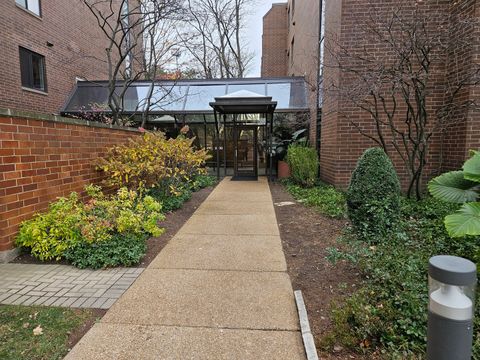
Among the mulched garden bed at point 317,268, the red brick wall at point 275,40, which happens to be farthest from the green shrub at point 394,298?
the red brick wall at point 275,40

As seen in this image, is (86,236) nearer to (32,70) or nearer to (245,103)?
(245,103)

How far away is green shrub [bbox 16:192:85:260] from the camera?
3908mm

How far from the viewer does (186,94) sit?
13.6 meters

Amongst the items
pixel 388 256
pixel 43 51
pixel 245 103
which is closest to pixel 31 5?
pixel 43 51

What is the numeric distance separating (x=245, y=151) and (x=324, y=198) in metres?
5.90

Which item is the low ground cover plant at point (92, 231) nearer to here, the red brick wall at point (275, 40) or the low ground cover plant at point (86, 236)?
the low ground cover plant at point (86, 236)

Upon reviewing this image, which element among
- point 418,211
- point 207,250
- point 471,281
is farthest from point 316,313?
point 418,211

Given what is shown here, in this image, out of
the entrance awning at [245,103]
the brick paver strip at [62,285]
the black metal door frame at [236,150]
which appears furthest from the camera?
the black metal door frame at [236,150]

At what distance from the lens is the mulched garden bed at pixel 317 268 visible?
2.68 metres

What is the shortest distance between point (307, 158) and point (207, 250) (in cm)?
567

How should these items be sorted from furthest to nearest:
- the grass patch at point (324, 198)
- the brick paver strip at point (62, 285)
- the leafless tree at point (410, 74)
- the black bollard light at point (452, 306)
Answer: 1. the grass patch at point (324, 198)
2. the leafless tree at point (410, 74)
3. the brick paver strip at point (62, 285)
4. the black bollard light at point (452, 306)

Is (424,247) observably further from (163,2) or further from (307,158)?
(163,2)

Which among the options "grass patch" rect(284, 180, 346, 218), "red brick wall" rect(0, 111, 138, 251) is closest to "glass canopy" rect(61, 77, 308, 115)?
"grass patch" rect(284, 180, 346, 218)

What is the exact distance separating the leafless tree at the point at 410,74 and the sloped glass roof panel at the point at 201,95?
6.22 meters
